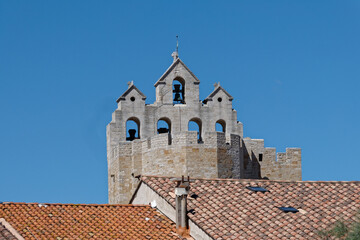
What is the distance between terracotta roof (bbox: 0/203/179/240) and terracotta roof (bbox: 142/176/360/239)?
34.7 inches

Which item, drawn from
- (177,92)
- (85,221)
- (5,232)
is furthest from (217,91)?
(5,232)

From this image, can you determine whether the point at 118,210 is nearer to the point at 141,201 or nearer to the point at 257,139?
the point at 141,201

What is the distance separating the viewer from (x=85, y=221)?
3741cm

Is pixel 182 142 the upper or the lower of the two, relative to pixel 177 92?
lower

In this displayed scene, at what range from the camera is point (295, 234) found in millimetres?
36688

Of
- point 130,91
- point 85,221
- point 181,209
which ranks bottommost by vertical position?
point 85,221

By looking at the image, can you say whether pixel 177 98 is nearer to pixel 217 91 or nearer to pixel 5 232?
pixel 217 91

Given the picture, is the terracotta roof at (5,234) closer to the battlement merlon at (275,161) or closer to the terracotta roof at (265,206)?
the terracotta roof at (265,206)

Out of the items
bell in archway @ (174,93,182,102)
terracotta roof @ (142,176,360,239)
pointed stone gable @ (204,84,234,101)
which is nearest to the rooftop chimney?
terracotta roof @ (142,176,360,239)

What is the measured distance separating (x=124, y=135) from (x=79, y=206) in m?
20.5

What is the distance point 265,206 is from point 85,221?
560 cm

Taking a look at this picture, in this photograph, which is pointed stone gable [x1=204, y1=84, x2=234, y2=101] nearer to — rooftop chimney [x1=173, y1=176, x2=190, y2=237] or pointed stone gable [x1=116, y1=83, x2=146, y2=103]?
pointed stone gable [x1=116, y1=83, x2=146, y2=103]

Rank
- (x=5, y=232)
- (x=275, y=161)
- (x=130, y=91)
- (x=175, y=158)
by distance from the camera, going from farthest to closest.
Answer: (x=275, y=161), (x=130, y=91), (x=175, y=158), (x=5, y=232)

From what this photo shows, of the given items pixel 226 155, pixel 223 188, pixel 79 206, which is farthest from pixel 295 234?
pixel 226 155
